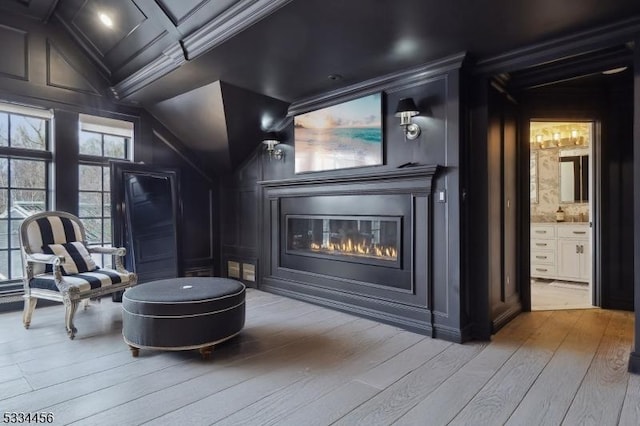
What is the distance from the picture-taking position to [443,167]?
123 inches

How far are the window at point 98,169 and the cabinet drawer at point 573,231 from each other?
6.15 meters

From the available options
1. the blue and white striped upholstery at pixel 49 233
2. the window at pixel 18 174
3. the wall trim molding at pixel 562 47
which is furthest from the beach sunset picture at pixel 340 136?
the window at pixel 18 174

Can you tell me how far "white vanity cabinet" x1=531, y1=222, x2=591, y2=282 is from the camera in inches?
206

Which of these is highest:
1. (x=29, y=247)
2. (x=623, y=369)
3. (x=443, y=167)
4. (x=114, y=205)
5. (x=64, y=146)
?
(x=64, y=146)

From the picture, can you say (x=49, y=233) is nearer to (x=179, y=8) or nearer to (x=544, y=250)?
(x=179, y=8)

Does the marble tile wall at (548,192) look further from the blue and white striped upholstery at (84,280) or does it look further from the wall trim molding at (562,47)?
the blue and white striped upholstery at (84,280)

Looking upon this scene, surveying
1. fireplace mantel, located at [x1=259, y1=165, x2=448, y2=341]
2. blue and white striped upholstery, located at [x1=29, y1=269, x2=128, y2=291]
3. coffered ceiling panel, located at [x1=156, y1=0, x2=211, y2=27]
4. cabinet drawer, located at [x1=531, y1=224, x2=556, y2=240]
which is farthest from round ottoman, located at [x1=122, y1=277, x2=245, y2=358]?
cabinet drawer, located at [x1=531, y1=224, x2=556, y2=240]

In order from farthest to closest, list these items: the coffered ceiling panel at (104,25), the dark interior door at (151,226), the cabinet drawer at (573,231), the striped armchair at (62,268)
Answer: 1. the cabinet drawer at (573,231)
2. the dark interior door at (151,226)
3. the coffered ceiling panel at (104,25)
4. the striped armchair at (62,268)

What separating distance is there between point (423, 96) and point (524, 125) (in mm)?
1487

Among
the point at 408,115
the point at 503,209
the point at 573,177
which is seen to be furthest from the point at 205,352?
the point at 573,177

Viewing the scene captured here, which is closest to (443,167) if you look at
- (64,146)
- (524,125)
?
(524,125)

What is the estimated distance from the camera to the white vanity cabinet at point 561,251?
17.2ft

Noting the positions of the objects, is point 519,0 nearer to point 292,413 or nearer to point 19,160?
point 292,413

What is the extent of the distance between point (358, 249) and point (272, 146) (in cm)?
177
